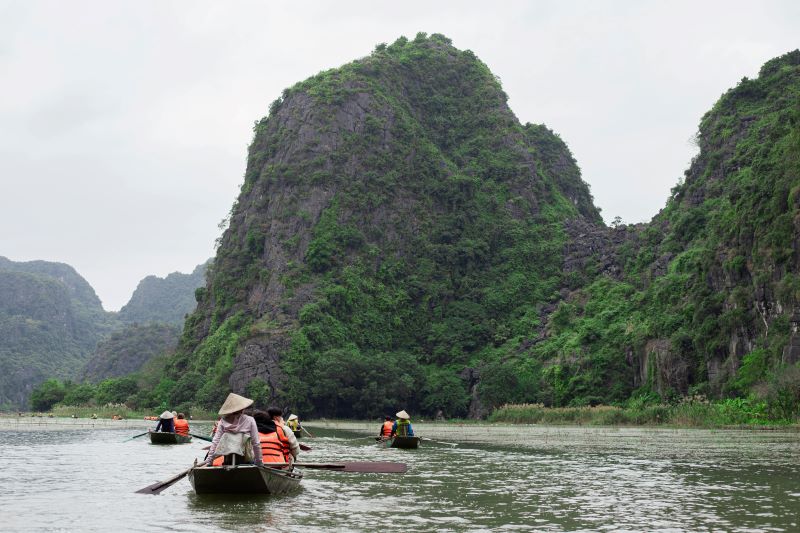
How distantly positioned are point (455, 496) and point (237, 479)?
12.9 ft

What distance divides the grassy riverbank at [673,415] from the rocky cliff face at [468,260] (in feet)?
15.4

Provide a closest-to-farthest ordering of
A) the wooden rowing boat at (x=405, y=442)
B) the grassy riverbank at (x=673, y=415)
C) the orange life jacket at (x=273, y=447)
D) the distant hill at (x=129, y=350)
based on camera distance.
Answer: the orange life jacket at (x=273, y=447) < the wooden rowing boat at (x=405, y=442) < the grassy riverbank at (x=673, y=415) < the distant hill at (x=129, y=350)

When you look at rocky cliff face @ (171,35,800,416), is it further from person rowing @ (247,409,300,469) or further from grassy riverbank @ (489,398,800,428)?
person rowing @ (247,409,300,469)

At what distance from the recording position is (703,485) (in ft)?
56.5

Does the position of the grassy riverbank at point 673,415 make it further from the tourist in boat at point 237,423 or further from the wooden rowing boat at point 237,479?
the tourist in boat at point 237,423

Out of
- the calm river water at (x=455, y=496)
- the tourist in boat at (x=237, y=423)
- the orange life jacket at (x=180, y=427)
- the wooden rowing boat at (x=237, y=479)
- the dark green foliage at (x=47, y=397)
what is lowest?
the calm river water at (x=455, y=496)

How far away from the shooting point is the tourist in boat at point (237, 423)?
1483cm

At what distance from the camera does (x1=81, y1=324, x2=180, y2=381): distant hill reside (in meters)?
154

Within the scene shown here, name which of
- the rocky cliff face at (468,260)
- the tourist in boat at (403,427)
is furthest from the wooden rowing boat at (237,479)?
the rocky cliff face at (468,260)

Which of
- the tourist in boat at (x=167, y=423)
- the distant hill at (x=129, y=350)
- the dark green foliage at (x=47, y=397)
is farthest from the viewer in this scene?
the distant hill at (x=129, y=350)

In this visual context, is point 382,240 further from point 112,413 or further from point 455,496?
point 455,496

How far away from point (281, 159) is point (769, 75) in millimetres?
57414

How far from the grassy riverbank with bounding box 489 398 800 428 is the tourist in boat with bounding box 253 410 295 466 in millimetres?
31918

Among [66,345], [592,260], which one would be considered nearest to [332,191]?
[592,260]
